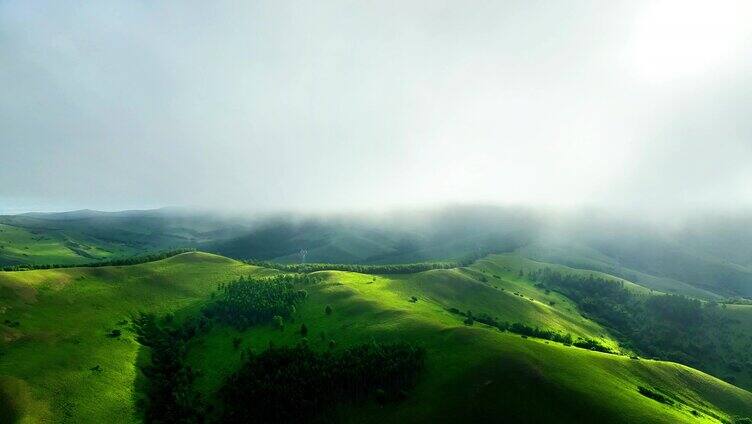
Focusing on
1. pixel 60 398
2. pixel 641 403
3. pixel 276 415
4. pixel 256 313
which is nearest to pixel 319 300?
pixel 256 313

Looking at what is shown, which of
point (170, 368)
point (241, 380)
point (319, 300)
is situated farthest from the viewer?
point (319, 300)

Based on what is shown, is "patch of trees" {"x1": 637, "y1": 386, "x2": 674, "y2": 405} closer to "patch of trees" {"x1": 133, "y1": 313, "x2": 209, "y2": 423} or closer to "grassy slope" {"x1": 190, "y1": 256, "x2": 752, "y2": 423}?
"grassy slope" {"x1": 190, "y1": 256, "x2": 752, "y2": 423}

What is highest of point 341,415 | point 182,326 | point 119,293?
point 119,293

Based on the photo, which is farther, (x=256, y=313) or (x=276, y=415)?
(x=256, y=313)

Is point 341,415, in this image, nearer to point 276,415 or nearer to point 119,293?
point 276,415

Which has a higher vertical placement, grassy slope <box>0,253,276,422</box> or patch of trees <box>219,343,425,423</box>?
grassy slope <box>0,253,276,422</box>

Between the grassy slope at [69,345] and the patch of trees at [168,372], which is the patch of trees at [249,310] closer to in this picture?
the patch of trees at [168,372]

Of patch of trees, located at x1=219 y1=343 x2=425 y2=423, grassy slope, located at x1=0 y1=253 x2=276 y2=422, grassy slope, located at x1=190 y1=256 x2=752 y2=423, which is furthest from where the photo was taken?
patch of trees, located at x1=219 y1=343 x2=425 y2=423

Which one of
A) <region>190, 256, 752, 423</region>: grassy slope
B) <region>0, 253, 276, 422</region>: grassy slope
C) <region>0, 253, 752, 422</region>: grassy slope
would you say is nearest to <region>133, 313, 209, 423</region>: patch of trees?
<region>0, 253, 752, 422</region>: grassy slope

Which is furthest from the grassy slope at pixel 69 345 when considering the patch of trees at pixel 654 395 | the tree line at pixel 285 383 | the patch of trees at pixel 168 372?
the patch of trees at pixel 654 395
